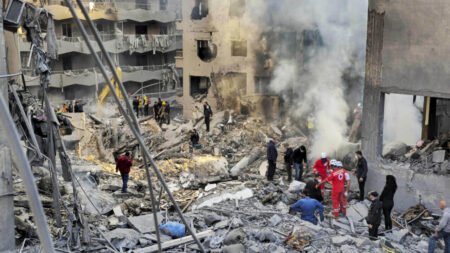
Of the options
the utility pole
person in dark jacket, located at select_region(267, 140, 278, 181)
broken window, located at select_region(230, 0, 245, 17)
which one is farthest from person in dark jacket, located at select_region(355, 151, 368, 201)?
broken window, located at select_region(230, 0, 245, 17)

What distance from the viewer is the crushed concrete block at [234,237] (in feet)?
29.1

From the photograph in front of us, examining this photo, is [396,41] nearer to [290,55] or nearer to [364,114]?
[364,114]

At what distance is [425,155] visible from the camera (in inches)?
520

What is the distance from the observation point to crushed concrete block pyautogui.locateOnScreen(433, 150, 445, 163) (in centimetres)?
1270

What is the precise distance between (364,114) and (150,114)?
18.1 m

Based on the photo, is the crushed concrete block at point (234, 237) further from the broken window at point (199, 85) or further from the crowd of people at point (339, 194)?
the broken window at point (199, 85)

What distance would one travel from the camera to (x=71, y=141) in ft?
72.3

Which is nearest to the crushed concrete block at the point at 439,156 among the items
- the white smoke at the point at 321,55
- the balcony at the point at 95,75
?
the white smoke at the point at 321,55

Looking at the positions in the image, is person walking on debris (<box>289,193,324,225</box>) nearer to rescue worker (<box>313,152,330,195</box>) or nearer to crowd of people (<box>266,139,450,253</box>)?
crowd of people (<box>266,139,450,253</box>)

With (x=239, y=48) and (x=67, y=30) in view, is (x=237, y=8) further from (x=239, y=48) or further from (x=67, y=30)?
(x=67, y=30)

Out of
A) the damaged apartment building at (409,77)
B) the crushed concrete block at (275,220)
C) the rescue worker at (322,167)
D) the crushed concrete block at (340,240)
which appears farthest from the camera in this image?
the rescue worker at (322,167)

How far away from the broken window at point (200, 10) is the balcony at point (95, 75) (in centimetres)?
689

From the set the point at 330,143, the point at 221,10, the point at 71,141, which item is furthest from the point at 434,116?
the point at 221,10

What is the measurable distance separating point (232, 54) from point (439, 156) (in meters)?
17.7
